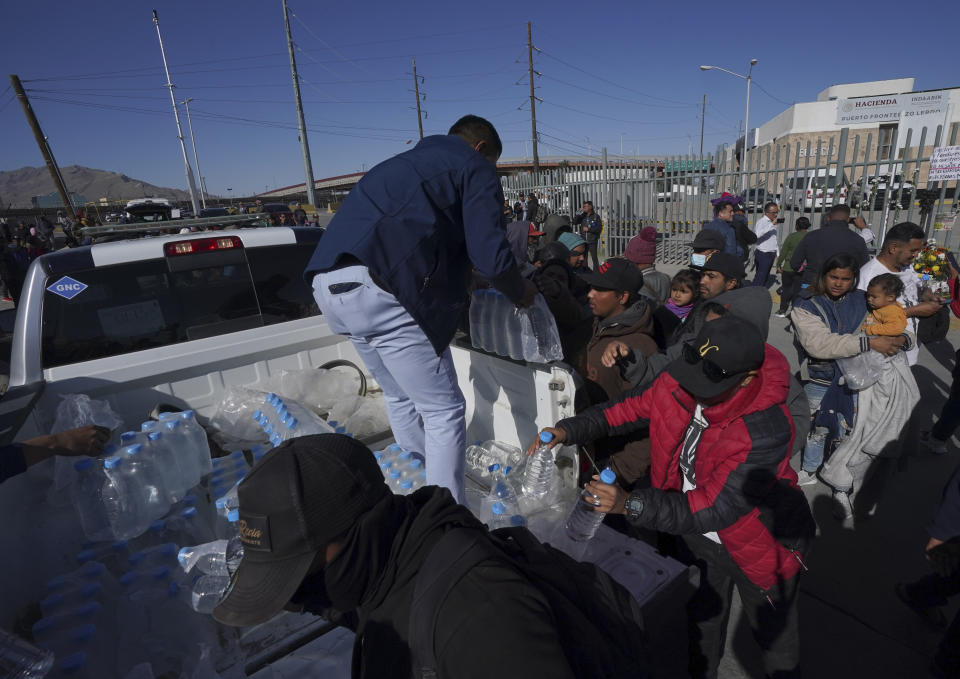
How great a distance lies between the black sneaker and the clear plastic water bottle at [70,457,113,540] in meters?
3.84

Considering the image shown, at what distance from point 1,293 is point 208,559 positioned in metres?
18.3

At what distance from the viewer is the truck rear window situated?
9.25ft

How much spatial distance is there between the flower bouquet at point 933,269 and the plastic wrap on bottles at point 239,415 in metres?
5.40

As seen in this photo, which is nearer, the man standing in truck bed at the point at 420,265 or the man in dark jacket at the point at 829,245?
the man standing in truck bed at the point at 420,265

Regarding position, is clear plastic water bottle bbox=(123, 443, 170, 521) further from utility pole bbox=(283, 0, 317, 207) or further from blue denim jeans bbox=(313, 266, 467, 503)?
utility pole bbox=(283, 0, 317, 207)

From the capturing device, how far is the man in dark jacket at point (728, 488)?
1693 millimetres

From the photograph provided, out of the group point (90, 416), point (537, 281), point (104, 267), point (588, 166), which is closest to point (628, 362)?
point (537, 281)

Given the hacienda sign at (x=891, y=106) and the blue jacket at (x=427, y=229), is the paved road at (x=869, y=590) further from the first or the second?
the hacienda sign at (x=891, y=106)

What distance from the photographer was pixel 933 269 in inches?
171

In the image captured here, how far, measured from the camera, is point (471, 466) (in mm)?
2906

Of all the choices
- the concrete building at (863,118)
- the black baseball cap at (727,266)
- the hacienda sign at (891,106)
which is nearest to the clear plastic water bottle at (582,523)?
the black baseball cap at (727,266)

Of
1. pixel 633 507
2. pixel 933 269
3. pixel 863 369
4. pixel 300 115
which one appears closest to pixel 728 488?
pixel 633 507

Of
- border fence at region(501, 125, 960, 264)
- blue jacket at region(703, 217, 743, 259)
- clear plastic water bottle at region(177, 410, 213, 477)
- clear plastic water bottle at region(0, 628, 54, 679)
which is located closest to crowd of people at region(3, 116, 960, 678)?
clear plastic water bottle at region(0, 628, 54, 679)

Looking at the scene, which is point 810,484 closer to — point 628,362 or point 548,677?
point 628,362
